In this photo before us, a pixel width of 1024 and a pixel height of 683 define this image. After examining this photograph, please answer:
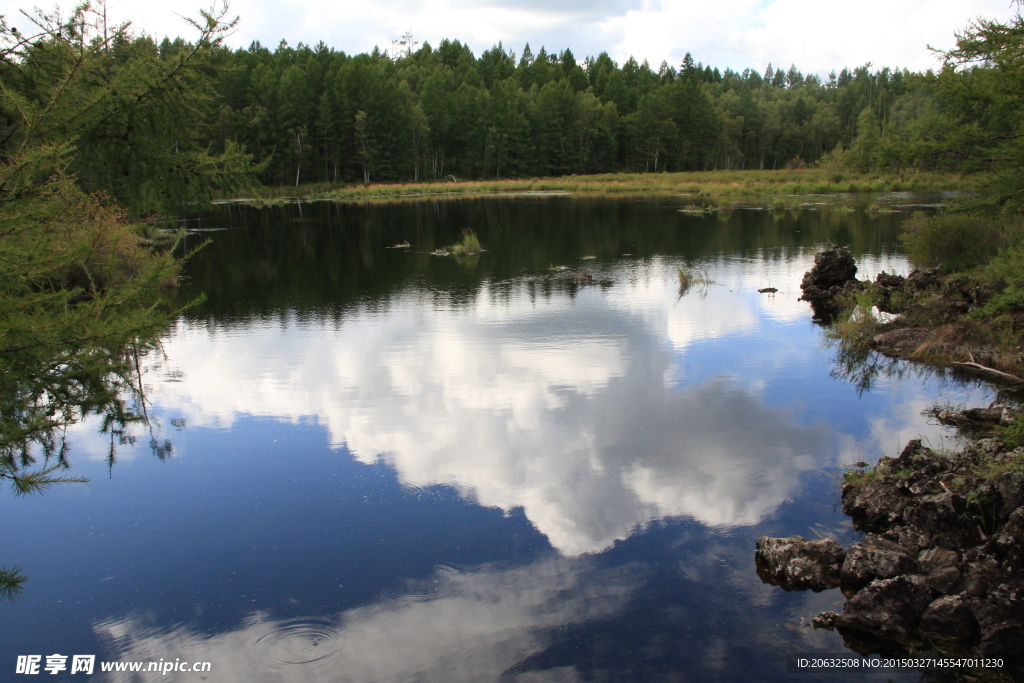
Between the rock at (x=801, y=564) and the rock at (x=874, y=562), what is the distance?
15 cm

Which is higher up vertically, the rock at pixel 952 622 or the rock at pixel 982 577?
the rock at pixel 982 577

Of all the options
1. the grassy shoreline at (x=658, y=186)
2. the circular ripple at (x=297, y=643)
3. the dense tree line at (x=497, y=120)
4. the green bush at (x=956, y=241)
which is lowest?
the circular ripple at (x=297, y=643)

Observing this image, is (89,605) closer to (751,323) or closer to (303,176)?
(751,323)

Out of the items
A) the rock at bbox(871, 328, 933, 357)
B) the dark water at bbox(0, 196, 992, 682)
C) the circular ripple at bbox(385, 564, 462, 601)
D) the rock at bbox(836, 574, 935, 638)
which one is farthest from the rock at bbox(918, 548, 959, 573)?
the rock at bbox(871, 328, 933, 357)

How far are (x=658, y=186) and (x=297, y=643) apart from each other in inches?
2861

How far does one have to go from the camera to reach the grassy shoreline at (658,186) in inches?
2576

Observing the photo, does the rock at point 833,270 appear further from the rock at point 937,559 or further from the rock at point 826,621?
the rock at point 826,621

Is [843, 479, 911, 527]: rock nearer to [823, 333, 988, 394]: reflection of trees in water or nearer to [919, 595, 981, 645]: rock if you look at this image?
[919, 595, 981, 645]: rock

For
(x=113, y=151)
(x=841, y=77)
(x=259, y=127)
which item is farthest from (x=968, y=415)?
(x=841, y=77)

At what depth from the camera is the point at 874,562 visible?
7.25m

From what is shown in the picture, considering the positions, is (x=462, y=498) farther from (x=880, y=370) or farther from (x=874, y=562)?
(x=880, y=370)

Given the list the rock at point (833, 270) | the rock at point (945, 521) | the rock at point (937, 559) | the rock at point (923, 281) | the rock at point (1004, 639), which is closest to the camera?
the rock at point (1004, 639)

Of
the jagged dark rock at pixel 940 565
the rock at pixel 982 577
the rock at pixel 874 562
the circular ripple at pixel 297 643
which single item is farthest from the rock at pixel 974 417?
the circular ripple at pixel 297 643

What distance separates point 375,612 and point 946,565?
5.54 meters
